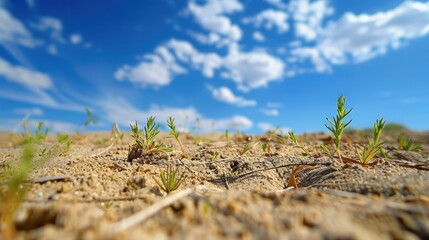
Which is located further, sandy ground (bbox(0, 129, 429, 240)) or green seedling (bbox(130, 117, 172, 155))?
green seedling (bbox(130, 117, 172, 155))

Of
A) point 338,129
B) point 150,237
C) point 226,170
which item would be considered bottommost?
point 150,237

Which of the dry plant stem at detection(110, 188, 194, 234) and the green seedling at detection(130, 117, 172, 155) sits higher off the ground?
the green seedling at detection(130, 117, 172, 155)

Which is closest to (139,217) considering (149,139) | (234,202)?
(234,202)

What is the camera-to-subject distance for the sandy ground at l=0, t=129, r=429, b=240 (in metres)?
1.08

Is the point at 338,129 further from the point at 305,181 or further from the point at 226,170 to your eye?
the point at 226,170

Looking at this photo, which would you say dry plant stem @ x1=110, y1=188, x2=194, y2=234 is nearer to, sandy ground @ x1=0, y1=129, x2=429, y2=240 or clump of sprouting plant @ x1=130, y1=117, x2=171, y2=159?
sandy ground @ x1=0, y1=129, x2=429, y2=240

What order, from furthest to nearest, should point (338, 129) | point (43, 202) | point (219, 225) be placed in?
point (338, 129) → point (43, 202) → point (219, 225)

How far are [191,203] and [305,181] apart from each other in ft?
3.83

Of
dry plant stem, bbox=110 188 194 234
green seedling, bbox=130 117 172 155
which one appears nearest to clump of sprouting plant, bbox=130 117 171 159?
green seedling, bbox=130 117 172 155

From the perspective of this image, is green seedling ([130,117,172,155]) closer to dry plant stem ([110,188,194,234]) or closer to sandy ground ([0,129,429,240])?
sandy ground ([0,129,429,240])

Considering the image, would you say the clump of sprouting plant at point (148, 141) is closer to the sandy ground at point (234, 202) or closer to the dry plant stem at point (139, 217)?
the sandy ground at point (234, 202)

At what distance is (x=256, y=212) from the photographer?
4.02 feet

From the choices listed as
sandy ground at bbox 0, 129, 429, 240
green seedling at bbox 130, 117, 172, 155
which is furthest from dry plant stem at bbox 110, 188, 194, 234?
green seedling at bbox 130, 117, 172, 155

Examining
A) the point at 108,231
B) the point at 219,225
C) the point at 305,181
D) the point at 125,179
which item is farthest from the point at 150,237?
the point at 305,181
